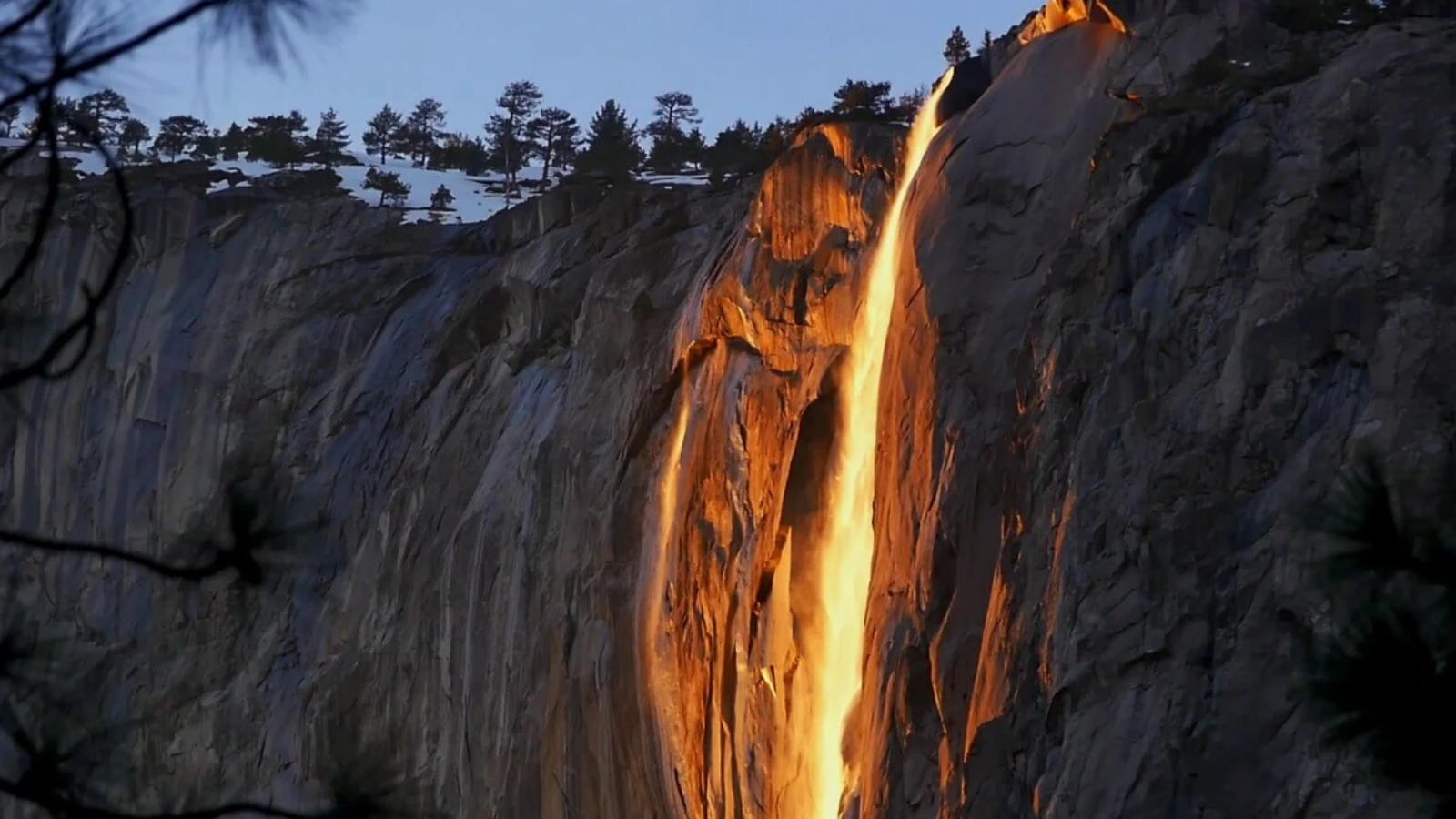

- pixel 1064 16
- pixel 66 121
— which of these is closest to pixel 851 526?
pixel 1064 16

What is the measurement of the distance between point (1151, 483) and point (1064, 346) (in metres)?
1.77

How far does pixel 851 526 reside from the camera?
63.0ft

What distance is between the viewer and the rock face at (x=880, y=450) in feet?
41.2

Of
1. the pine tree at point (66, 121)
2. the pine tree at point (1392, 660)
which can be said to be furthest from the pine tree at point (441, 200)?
the pine tree at point (1392, 660)

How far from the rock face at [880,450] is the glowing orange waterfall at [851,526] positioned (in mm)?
315

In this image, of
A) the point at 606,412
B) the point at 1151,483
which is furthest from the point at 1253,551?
the point at 606,412

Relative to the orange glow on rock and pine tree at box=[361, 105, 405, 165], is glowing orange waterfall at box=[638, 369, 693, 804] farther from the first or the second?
pine tree at box=[361, 105, 405, 165]

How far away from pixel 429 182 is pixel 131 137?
999 cm

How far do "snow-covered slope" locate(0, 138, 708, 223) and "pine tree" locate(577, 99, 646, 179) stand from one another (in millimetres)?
1224

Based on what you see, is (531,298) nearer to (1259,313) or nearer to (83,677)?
(1259,313)

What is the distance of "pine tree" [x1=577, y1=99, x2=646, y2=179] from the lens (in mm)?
41156

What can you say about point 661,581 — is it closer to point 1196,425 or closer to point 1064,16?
point 1064,16

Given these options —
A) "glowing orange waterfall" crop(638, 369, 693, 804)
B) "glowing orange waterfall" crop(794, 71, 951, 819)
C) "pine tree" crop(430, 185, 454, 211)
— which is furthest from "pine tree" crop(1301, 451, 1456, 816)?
"pine tree" crop(430, 185, 454, 211)

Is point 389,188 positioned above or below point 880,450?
above
